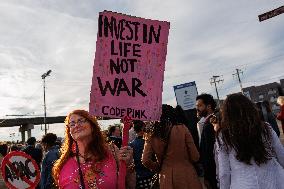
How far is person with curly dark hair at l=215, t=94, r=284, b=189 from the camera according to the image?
356cm

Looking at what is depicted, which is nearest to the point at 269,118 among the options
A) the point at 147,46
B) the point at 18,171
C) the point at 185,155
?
the point at 185,155

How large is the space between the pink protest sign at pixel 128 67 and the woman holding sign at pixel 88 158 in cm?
22

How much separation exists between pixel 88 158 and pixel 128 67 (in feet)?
2.84

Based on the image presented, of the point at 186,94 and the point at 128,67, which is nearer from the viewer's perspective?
the point at 128,67

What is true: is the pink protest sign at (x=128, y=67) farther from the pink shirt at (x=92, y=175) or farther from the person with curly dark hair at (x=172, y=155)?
the person with curly dark hair at (x=172, y=155)

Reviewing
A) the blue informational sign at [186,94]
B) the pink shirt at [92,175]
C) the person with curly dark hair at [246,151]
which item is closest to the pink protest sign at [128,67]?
the pink shirt at [92,175]

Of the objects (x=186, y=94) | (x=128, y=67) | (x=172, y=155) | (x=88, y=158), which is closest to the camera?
(x=88, y=158)

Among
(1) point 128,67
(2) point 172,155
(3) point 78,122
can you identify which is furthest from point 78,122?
(2) point 172,155

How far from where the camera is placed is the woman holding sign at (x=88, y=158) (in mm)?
3439

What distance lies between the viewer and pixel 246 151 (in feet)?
11.7

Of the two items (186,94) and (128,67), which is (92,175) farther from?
(186,94)

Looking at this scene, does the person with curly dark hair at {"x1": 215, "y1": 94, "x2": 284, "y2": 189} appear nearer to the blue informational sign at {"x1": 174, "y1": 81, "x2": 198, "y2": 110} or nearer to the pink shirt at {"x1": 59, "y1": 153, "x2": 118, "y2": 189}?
the pink shirt at {"x1": 59, "y1": 153, "x2": 118, "y2": 189}

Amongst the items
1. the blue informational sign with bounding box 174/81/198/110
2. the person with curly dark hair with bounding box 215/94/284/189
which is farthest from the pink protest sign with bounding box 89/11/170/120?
the blue informational sign with bounding box 174/81/198/110

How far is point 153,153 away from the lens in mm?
5074
